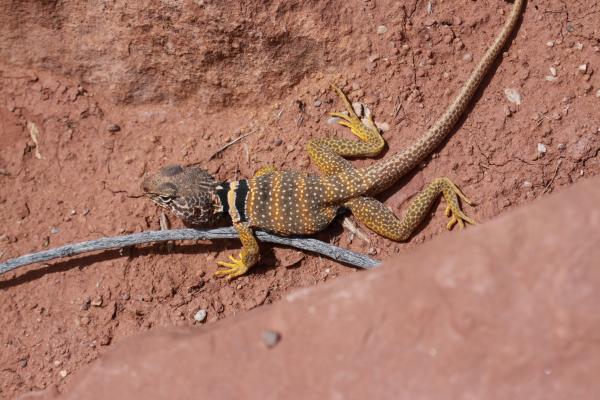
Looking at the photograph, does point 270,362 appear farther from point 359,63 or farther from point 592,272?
point 359,63

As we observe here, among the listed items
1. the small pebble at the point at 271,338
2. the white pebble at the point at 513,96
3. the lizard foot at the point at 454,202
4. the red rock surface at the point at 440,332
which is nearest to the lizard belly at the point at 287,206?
the lizard foot at the point at 454,202

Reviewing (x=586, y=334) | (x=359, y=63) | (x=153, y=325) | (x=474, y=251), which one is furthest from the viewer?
(x=359, y=63)

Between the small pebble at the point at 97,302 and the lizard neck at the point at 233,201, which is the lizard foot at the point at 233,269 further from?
the small pebble at the point at 97,302

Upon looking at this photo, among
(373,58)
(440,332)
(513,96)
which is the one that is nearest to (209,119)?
(373,58)

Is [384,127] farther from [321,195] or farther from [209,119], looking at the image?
[209,119]

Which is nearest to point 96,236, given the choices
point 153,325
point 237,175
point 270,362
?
point 153,325

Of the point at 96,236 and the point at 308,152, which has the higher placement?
the point at 308,152

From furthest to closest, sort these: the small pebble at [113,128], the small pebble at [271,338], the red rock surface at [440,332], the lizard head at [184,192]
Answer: the small pebble at [113,128] < the lizard head at [184,192] < the small pebble at [271,338] < the red rock surface at [440,332]
